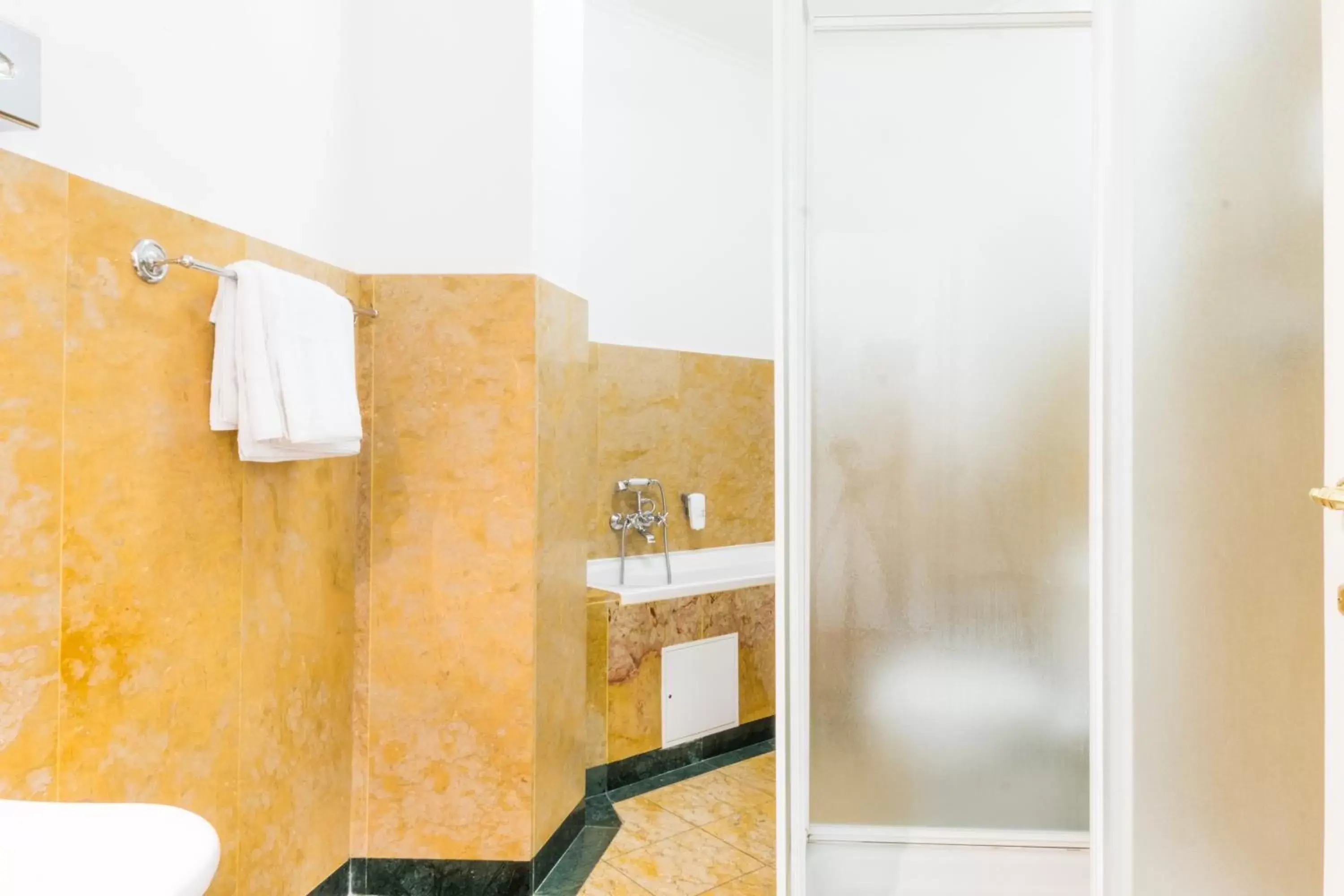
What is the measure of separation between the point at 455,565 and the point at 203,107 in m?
1.06

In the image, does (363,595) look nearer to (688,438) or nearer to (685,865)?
(685,865)

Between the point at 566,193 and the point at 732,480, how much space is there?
1521 mm

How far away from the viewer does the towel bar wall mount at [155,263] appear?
131 centimetres

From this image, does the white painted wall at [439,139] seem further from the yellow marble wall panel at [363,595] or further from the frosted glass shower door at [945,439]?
the frosted glass shower door at [945,439]

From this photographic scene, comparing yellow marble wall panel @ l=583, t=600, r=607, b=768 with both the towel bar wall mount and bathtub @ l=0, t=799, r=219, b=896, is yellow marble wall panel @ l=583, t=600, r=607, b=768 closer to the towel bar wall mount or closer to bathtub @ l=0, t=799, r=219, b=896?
the towel bar wall mount

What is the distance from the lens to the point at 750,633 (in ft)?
9.36

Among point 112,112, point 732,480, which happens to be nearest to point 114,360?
point 112,112

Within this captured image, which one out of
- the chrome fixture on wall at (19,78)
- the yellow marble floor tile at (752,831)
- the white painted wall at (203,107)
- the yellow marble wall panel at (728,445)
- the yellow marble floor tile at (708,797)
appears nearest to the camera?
the chrome fixture on wall at (19,78)

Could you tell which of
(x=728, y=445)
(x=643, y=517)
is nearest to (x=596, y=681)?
(x=643, y=517)

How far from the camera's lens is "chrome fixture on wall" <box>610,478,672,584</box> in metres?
2.96

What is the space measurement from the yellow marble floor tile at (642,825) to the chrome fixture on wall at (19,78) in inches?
77.6

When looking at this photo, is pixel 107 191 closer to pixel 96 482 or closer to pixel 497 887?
pixel 96 482

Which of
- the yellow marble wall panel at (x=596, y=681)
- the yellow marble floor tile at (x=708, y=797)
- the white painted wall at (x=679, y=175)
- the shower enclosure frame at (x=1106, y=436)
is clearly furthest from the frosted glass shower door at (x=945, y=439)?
the white painted wall at (x=679, y=175)

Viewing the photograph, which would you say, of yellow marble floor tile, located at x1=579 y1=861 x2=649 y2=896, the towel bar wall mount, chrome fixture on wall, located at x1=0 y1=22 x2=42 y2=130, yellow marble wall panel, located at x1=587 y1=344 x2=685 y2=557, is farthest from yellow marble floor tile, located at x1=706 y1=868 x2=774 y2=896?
chrome fixture on wall, located at x1=0 y1=22 x2=42 y2=130
